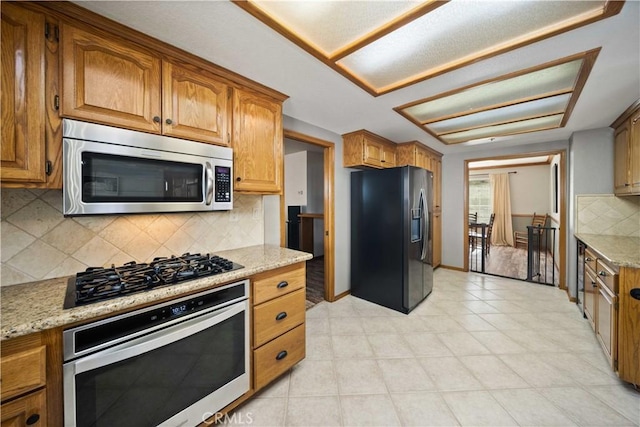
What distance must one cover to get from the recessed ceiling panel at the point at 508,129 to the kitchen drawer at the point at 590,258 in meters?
1.49

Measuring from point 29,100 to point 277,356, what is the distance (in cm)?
186

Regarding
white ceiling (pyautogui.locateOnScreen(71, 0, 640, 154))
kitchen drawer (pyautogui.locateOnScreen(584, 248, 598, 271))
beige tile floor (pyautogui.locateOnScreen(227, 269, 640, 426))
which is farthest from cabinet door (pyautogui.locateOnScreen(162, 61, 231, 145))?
kitchen drawer (pyautogui.locateOnScreen(584, 248, 598, 271))

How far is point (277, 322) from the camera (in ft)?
5.37

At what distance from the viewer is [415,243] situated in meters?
2.88

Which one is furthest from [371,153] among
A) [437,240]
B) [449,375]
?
[449,375]

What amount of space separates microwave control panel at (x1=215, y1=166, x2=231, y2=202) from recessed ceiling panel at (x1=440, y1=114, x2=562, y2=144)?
10.2 feet

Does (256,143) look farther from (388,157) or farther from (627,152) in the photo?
(627,152)

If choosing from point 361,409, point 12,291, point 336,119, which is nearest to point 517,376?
point 361,409

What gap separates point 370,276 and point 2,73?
3245mm

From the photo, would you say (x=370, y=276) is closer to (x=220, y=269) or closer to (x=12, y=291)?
(x=220, y=269)

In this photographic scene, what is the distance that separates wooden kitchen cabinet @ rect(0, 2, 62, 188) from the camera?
38.7 inches

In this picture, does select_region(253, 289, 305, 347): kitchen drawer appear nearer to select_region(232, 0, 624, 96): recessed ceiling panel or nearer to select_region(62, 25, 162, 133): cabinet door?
select_region(62, 25, 162, 133): cabinet door

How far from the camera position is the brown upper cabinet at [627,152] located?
2.21 m

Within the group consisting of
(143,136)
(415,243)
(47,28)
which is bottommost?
(415,243)
